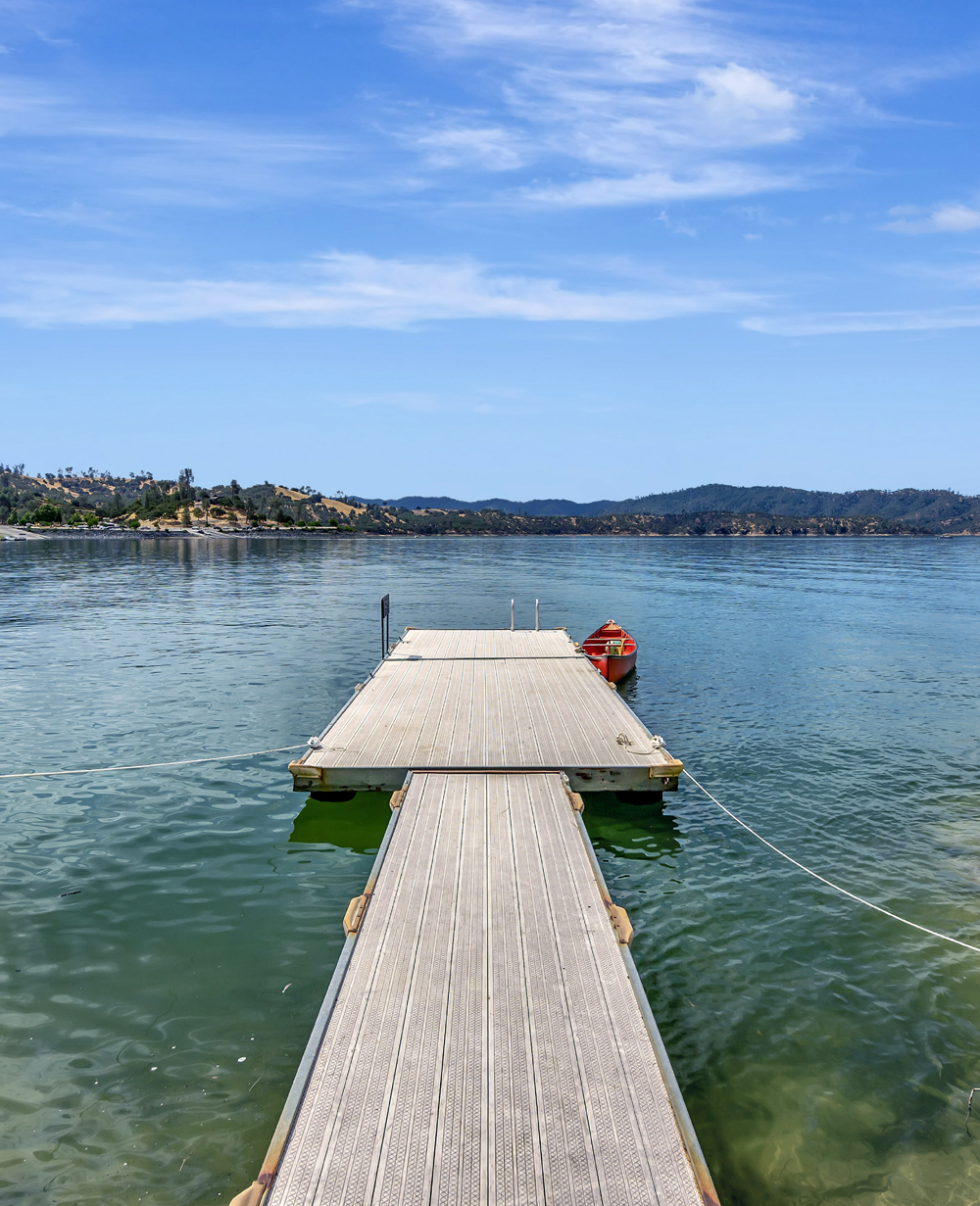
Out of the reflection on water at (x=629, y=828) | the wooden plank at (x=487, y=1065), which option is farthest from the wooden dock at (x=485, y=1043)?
the reflection on water at (x=629, y=828)

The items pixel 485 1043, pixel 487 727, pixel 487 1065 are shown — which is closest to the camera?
pixel 487 1065

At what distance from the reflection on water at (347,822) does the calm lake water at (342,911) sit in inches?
3.0

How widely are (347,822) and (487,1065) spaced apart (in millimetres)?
7731

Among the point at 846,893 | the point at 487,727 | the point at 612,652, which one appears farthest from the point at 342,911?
the point at 612,652

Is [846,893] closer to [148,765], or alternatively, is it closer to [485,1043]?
[485,1043]

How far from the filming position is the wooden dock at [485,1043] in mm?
4672

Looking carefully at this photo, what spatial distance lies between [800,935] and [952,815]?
597 cm

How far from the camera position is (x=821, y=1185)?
19.7ft

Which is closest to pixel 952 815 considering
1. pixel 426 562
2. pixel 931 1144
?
pixel 931 1144

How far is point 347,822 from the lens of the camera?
42.4 feet

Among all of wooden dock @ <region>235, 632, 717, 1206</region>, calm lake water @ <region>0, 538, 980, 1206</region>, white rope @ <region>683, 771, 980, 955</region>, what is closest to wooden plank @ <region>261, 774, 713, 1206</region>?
wooden dock @ <region>235, 632, 717, 1206</region>

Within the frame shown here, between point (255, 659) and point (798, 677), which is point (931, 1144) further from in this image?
point (255, 659)

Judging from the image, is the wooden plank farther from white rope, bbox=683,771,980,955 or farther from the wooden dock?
white rope, bbox=683,771,980,955

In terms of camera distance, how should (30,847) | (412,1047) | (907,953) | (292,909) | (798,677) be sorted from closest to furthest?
(412,1047) → (907,953) → (292,909) → (30,847) → (798,677)
